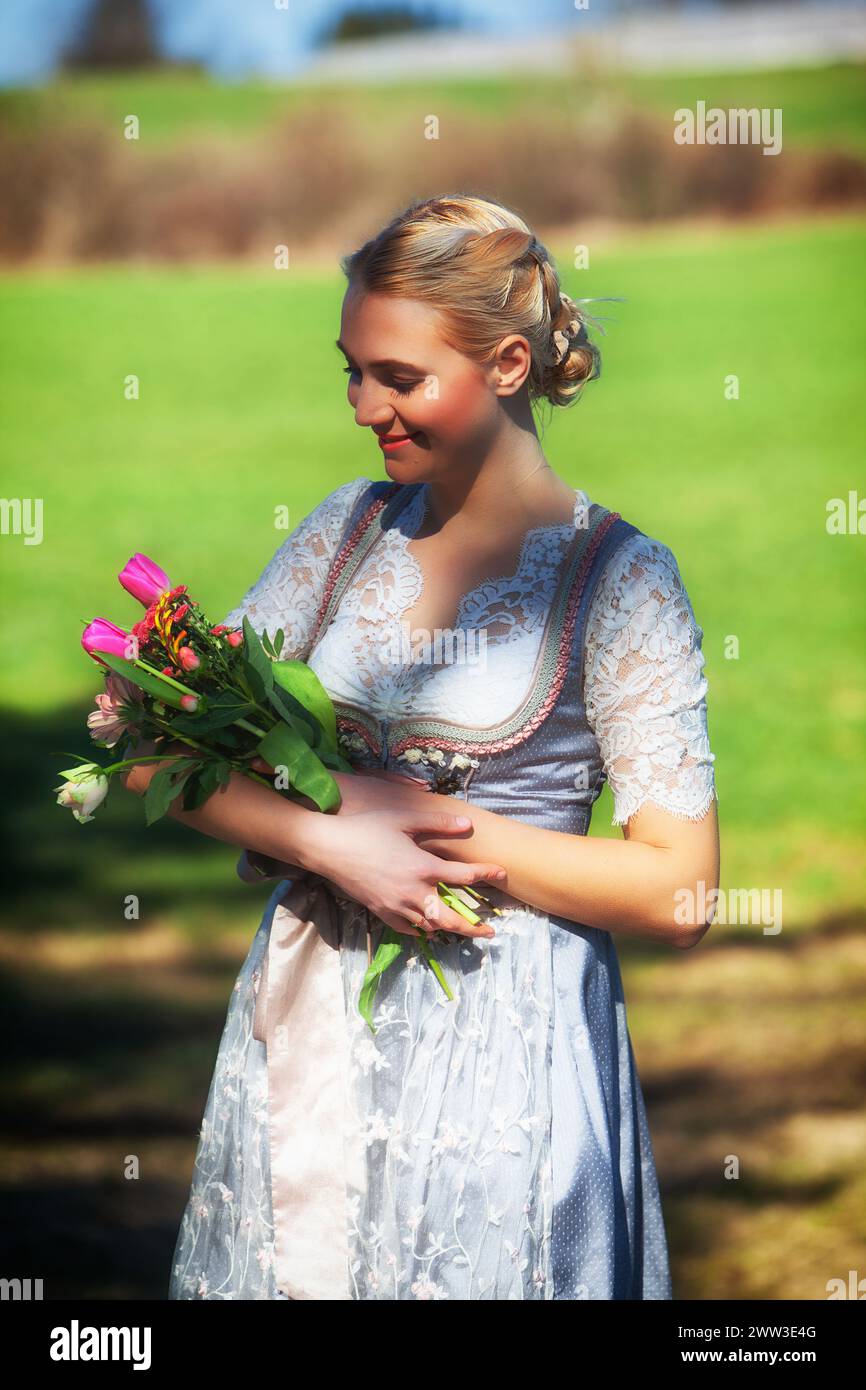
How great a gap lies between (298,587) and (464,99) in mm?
15662

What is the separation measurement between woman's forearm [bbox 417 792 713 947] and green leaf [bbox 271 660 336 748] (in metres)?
0.15

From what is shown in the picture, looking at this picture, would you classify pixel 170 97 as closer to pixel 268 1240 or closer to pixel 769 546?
pixel 769 546

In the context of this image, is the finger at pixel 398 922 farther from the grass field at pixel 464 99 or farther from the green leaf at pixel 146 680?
the grass field at pixel 464 99

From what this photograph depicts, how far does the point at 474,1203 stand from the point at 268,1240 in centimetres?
28

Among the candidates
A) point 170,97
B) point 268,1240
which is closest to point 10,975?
point 268,1240

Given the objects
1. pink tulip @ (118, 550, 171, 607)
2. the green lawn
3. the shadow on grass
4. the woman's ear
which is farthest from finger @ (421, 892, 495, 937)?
the green lawn

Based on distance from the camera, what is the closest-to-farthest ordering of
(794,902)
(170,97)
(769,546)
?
(794,902) → (769,546) → (170,97)

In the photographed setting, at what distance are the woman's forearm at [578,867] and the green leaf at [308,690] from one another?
6.0 inches

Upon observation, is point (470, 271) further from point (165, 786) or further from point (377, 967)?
point (377, 967)

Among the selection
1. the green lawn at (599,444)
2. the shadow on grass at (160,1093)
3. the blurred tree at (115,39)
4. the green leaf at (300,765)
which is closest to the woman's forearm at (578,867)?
the green leaf at (300,765)

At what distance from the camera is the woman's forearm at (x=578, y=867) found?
1769mm

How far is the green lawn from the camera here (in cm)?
945

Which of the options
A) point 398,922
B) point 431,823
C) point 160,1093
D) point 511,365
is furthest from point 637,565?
point 160,1093

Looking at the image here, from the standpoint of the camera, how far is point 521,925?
6.17ft
